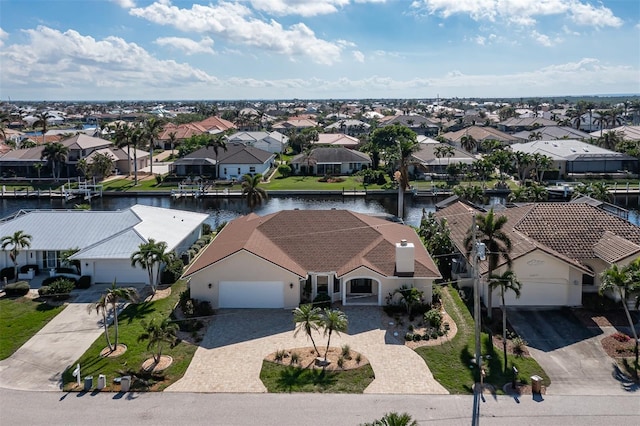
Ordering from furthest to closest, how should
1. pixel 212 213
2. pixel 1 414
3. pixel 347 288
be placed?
1. pixel 212 213
2. pixel 347 288
3. pixel 1 414

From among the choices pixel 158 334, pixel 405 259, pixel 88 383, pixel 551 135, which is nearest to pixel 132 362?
pixel 158 334

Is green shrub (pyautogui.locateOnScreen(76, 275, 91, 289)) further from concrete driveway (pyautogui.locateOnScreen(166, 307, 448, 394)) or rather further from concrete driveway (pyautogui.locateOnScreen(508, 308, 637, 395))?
concrete driveway (pyautogui.locateOnScreen(508, 308, 637, 395))

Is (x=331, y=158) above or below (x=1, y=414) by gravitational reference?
above

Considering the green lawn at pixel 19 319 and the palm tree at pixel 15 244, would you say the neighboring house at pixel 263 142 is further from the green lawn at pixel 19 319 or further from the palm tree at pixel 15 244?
the green lawn at pixel 19 319

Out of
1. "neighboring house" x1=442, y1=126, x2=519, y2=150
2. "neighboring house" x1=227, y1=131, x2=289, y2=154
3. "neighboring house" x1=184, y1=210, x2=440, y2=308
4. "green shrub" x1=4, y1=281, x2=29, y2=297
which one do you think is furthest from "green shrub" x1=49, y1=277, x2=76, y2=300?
"neighboring house" x1=442, y1=126, x2=519, y2=150

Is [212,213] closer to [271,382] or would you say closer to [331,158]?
[331,158]

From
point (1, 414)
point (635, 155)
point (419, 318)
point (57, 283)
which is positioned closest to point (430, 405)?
point (419, 318)
